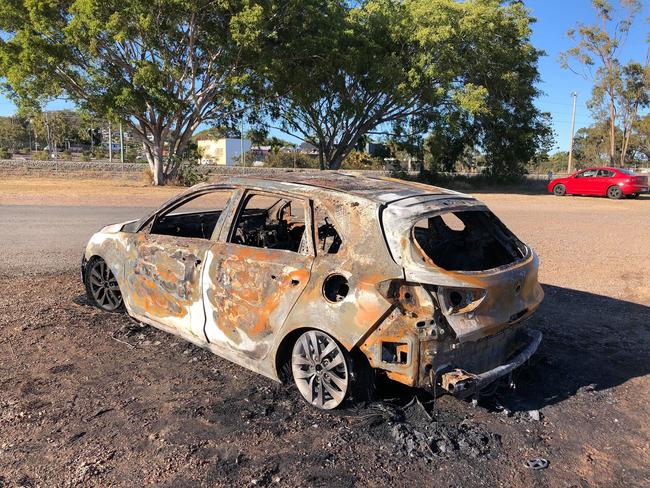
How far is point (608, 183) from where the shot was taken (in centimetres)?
Result: 2612

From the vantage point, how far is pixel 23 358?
4305mm

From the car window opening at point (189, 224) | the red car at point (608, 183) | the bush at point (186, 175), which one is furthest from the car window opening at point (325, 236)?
the red car at point (608, 183)

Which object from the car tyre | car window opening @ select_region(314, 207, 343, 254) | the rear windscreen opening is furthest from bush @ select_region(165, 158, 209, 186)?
the rear windscreen opening

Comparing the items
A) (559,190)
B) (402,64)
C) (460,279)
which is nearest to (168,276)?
(460,279)

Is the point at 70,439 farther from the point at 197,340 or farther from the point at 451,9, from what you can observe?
the point at 451,9

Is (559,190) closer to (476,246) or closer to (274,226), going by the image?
(274,226)

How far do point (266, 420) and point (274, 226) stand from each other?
7.52ft

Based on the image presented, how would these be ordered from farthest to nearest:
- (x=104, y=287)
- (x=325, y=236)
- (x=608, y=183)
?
(x=608, y=183) → (x=104, y=287) → (x=325, y=236)

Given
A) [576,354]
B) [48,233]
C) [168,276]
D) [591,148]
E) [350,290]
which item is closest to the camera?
[350,290]

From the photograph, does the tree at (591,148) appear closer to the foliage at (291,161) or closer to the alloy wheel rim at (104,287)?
the foliage at (291,161)

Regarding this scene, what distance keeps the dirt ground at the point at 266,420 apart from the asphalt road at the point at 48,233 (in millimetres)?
2137

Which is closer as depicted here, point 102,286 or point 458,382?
point 458,382

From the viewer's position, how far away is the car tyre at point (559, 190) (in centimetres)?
2893

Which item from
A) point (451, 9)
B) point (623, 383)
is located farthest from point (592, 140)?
point (623, 383)
